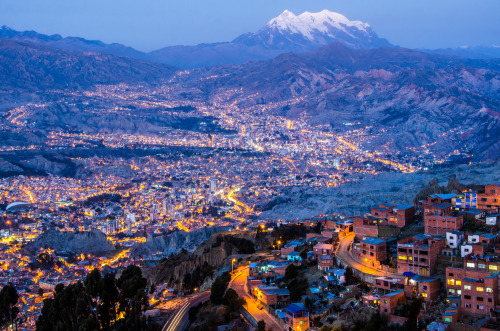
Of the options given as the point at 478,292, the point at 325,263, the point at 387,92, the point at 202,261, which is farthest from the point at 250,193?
the point at 387,92

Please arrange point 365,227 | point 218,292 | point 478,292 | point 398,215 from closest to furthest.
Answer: point 478,292 < point 218,292 < point 398,215 < point 365,227

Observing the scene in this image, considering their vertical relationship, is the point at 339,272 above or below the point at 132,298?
above

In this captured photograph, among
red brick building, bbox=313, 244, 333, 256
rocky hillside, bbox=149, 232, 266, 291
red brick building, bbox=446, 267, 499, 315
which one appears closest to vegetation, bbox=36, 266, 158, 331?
red brick building, bbox=313, 244, 333, 256

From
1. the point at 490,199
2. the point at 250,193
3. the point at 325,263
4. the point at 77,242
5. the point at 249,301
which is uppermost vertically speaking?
the point at 490,199

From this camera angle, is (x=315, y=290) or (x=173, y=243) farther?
(x=173, y=243)

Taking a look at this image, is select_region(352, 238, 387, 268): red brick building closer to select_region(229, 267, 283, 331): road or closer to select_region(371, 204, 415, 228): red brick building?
select_region(371, 204, 415, 228): red brick building

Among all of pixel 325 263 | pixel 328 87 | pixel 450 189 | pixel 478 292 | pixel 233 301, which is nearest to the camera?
pixel 478 292

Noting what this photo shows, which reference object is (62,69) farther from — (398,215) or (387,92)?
(398,215)
